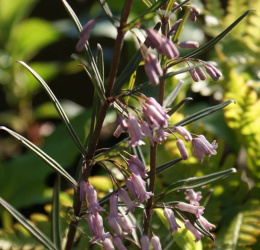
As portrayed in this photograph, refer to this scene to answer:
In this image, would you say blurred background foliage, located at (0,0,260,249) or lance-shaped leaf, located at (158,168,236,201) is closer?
lance-shaped leaf, located at (158,168,236,201)

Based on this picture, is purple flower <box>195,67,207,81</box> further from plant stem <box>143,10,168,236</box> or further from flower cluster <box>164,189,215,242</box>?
flower cluster <box>164,189,215,242</box>

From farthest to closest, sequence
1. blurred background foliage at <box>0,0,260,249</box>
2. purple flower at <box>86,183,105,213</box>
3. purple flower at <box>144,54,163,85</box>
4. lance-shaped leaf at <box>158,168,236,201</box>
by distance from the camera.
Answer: blurred background foliage at <box>0,0,260,249</box>, lance-shaped leaf at <box>158,168,236,201</box>, purple flower at <box>86,183,105,213</box>, purple flower at <box>144,54,163,85</box>

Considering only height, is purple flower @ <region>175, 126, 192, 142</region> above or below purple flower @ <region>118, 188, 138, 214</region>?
above

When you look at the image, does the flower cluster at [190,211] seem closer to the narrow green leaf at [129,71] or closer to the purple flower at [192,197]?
the purple flower at [192,197]

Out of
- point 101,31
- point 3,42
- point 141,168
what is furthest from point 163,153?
point 3,42

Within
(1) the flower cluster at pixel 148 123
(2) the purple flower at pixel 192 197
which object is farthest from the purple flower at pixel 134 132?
(2) the purple flower at pixel 192 197

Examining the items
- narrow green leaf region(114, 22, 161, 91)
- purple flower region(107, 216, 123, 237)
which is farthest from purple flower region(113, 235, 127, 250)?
narrow green leaf region(114, 22, 161, 91)

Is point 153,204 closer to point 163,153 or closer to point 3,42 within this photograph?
point 163,153
